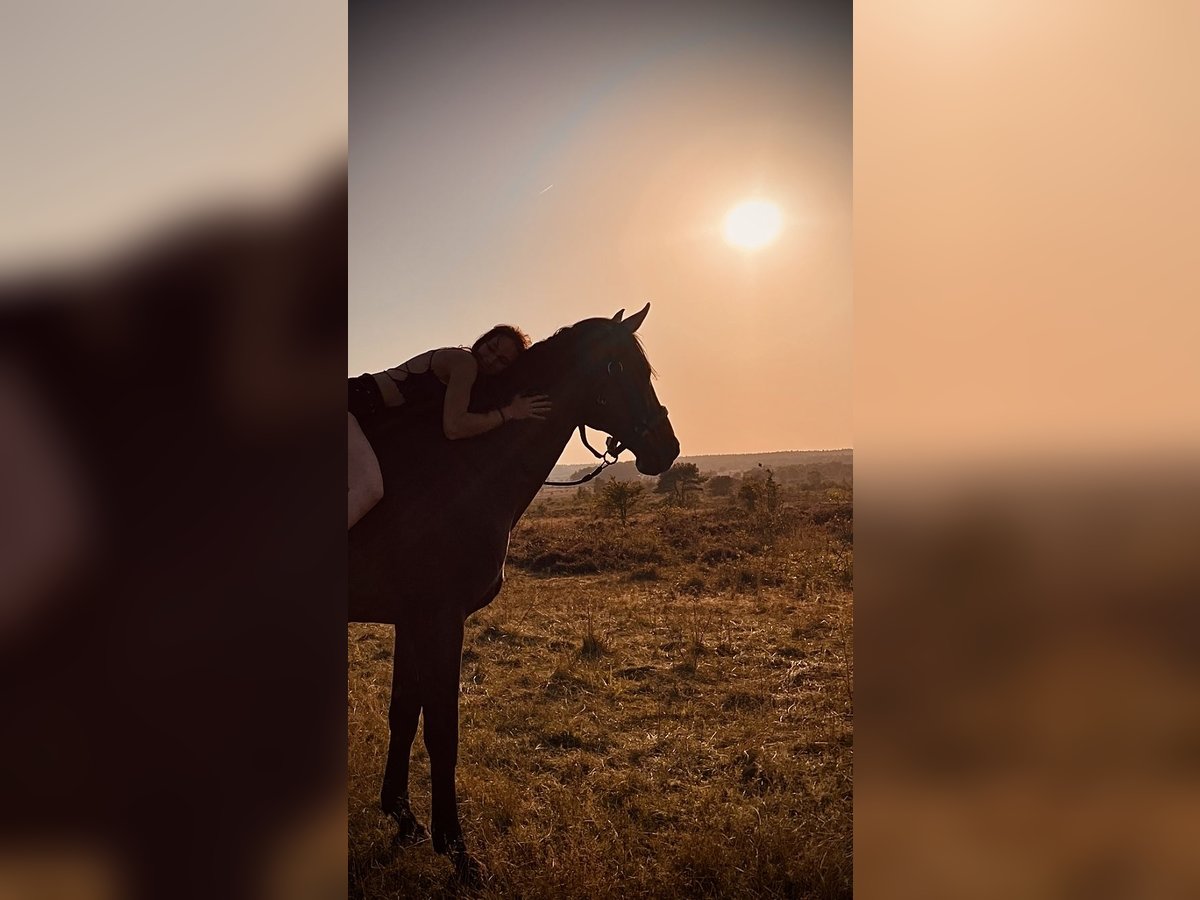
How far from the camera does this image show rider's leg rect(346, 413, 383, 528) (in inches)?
88.0

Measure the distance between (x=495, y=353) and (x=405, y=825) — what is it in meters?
1.41

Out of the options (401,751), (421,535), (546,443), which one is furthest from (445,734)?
(546,443)

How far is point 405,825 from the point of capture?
238 centimetres

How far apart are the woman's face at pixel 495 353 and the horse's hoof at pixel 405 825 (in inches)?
51.3

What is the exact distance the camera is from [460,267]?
2.59m

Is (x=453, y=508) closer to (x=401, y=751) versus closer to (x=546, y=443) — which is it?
(x=546, y=443)

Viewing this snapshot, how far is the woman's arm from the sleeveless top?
0.03 m

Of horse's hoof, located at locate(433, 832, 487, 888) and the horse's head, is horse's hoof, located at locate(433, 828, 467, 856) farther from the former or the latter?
the horse's head
